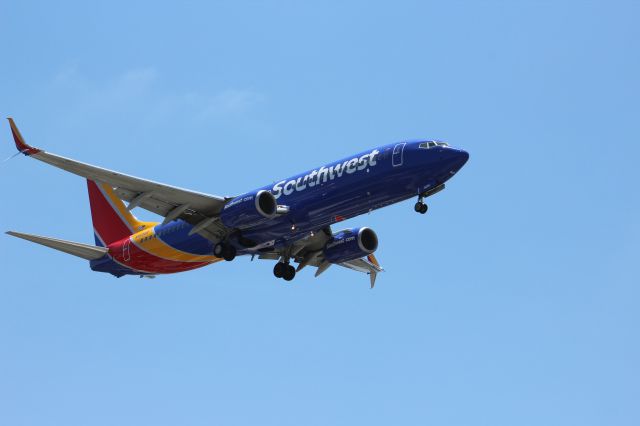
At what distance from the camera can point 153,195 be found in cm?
4688

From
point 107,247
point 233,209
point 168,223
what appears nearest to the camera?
point 233,209

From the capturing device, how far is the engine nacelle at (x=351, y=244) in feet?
170

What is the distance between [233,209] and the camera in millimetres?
46625

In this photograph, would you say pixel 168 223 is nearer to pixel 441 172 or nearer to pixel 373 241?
pixel 373 241

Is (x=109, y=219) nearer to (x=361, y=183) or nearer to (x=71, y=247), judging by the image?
(x=71, y=247)

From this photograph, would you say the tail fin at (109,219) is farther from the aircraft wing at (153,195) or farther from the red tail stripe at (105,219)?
the aircraft wing at (153,195)

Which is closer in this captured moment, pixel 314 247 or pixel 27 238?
pixel 27 238

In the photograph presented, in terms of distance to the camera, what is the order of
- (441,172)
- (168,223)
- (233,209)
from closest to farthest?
(441,172)
(233,209)
(168,223)

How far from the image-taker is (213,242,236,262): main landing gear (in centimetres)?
4856

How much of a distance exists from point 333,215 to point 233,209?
4.57 meters

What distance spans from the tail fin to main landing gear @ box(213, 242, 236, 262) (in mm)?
6808

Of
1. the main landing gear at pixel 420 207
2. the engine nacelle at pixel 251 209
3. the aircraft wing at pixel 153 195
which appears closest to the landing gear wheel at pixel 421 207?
the main landing gear at pixel 420 207

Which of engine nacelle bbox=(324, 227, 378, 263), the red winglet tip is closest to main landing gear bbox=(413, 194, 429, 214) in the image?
engine nacelle bbox=(324, 227, 378, 263)

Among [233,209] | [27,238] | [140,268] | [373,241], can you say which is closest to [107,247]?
A: [140,268]
